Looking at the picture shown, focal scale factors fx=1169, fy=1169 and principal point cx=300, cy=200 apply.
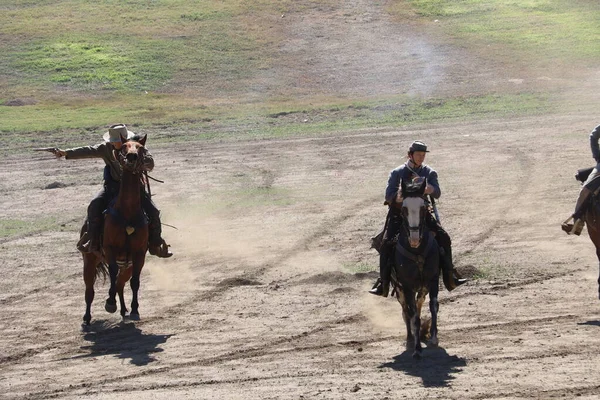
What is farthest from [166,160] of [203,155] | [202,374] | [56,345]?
[202,374]

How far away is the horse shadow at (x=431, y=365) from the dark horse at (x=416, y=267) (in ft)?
0.41

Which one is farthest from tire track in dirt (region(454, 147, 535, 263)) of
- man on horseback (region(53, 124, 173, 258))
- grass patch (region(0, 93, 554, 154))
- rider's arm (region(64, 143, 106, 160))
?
grass patch (region(0, 93, 554, 154))

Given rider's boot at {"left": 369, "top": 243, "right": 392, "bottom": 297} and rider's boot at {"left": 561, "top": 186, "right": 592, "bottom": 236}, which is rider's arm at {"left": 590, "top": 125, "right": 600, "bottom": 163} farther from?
A: rider's boot at {"left": 369, "top": 243, "right": 392, "bottom": 297}

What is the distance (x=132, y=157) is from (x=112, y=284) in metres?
1.98

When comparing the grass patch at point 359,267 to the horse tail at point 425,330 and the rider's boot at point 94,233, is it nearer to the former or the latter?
the horse tail at point 425,330

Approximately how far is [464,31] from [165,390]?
46.4 m

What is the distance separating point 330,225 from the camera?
24.5 metres

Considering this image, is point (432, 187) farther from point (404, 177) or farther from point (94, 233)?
point (94, 233)

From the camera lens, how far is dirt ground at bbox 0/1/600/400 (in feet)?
45.5

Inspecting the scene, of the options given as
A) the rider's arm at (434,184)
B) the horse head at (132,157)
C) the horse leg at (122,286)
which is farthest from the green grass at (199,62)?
the rider's arm at (434,184)

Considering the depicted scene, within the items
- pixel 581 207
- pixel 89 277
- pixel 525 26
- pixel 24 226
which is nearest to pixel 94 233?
pixel 89 277

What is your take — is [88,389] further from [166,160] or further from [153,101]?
[153,101]

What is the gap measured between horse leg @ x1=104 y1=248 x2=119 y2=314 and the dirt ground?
1.36ft

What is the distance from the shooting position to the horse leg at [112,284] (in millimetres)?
16703
